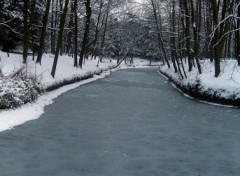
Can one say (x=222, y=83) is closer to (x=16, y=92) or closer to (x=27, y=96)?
(x=27, y=96)

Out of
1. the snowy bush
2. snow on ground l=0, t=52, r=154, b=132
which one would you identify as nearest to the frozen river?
snow on ground l=0, t=52, r=154, b=132

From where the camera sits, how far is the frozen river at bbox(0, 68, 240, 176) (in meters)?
8.64

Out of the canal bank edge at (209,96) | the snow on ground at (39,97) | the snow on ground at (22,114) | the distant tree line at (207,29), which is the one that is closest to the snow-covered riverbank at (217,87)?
the canal bank edge at (209,96)

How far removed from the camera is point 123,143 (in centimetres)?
1102

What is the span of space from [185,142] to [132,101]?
991cm

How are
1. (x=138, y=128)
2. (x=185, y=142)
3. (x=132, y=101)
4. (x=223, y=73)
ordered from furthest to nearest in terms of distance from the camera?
(x=223, y=73), (x=132, y=101), (x=138, y=128), (x=185, y=142)

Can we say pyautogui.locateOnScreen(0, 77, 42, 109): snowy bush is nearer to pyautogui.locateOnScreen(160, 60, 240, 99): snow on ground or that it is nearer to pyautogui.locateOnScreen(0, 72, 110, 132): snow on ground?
pyautogui.locateOnScreen(0, 72, 110, 132): snow on ground

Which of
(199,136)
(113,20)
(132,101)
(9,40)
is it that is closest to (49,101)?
(132,101)

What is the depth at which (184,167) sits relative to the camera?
8.91 metres

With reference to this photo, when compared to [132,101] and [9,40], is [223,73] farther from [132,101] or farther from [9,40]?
[9,40]

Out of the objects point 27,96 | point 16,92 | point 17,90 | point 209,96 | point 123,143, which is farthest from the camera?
point 209,96

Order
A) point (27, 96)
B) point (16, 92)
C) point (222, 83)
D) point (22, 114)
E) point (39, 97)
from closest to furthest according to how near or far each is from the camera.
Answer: point (22, 114) < point (16, 92) < point (27, 96) < point (39, 97) < point (222, 83)

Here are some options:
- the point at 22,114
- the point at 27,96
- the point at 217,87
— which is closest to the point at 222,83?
the point at 217,87

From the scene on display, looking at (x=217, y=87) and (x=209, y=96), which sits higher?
(x=217, y=87)
